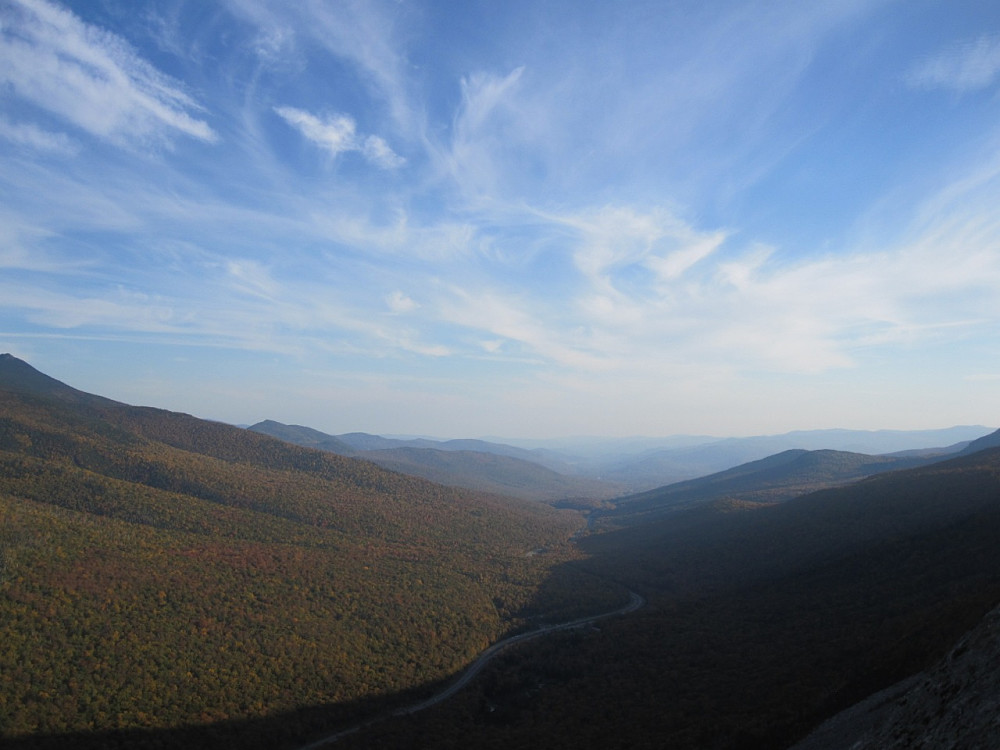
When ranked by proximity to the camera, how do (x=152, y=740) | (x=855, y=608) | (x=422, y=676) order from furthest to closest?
(x=422, y=676)
(x=855, y=608)
(x=152, y=740)

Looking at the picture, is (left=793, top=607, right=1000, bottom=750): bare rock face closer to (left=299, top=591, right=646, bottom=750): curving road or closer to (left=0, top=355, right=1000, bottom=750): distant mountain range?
(left=0, top=355, right=1000, bottom=750): distant mountain range

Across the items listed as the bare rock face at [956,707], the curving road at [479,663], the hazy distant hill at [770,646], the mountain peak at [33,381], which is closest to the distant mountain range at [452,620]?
the bare rock face at [956,707]

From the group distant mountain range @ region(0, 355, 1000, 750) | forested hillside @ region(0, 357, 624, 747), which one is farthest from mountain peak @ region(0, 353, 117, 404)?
distant mountain range @ region(0, 355, 1000, 750)

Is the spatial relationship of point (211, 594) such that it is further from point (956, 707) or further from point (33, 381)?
point (33, 381)

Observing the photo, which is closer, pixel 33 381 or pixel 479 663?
pixel 479 663

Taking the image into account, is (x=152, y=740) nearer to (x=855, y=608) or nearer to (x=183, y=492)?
(x=855, y=608)

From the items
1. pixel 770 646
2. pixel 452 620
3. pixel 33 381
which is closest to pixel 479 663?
pixel 452 620

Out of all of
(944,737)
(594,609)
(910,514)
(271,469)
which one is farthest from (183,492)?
(910,514)
